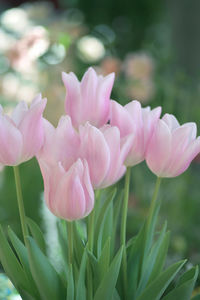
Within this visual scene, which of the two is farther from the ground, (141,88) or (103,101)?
(103,101)

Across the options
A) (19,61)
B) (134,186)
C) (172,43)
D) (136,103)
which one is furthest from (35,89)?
(136,103)

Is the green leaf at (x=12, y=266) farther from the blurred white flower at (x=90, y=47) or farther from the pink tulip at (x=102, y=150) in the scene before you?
the blurred white flower at (x=90, y=47)

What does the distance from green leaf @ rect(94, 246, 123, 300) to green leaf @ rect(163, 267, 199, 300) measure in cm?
5

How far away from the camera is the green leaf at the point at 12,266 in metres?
0.37

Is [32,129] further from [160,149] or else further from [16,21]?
[16,21]

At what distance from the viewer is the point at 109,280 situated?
34 centimetres

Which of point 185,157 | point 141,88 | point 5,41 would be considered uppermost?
point 185,157

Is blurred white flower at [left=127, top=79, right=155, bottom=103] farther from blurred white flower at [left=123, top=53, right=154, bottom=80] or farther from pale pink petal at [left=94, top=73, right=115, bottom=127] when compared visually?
pale pink petal at [left=94, top=73, right=115, bottom=127]

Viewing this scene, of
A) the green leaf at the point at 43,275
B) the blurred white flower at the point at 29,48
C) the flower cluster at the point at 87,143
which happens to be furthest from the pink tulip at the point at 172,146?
the blurred white flower at the point at 29,48

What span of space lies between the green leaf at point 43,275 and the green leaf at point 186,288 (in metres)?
0.08

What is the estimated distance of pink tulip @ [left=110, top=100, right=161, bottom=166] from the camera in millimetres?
348

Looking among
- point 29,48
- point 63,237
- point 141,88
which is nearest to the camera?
point 63,237

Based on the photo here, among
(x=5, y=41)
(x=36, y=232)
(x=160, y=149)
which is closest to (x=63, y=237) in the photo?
(x=36, y=232)

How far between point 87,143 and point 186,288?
0.13 meters
